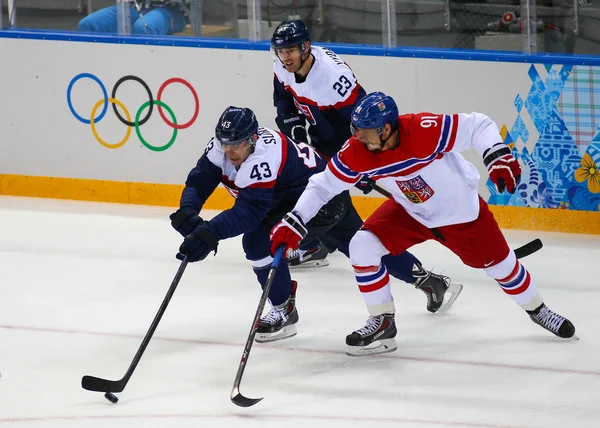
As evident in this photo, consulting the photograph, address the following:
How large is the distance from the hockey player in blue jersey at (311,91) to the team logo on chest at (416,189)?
1.05 m

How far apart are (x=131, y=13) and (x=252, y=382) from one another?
343cm

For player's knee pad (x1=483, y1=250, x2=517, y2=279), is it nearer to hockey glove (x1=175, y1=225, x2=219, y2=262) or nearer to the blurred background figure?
hockey glove (x1=175, y1=225, x2=219, y2=262)

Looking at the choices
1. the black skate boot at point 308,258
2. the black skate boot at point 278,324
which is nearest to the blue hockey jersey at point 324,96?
the black skate boot at point 308,258

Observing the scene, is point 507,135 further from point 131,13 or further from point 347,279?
point 131,13

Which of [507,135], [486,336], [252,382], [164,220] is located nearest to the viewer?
[252,382]

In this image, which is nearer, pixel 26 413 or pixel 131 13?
pixel 26 413

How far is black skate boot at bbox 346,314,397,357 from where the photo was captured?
13.8 ft

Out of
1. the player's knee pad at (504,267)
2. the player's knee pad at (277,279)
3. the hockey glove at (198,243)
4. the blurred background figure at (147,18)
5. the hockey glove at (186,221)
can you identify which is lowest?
the player's knee pad at (277,279)

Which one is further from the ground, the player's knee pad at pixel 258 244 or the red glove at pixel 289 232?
the red glove at pixel 289 232

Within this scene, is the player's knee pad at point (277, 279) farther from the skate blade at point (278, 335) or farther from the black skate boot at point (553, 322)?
the black skate boot at point (553, 322)

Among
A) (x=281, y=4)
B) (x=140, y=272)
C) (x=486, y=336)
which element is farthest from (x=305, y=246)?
(x=281, y=4)

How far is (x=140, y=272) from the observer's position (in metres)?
5.46

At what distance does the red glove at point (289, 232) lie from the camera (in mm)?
3986

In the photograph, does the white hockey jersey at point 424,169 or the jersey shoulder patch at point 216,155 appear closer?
the white hockey jersey at point 424,169
